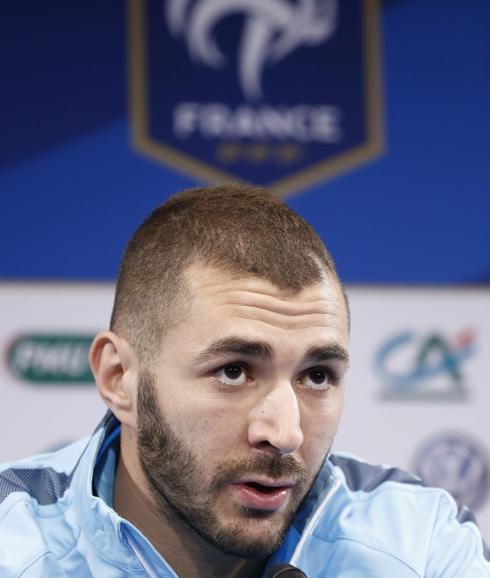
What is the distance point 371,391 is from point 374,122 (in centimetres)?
70

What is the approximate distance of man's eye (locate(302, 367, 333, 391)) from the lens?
110 cm

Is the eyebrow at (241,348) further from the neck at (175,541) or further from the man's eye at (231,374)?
the neck at (175,541)

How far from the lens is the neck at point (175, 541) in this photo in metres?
1.19

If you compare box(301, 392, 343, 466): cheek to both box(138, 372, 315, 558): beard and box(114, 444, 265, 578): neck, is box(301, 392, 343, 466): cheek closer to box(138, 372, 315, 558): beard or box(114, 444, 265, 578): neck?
box(138, 372, 315, 558): beard

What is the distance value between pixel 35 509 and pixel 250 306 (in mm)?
417

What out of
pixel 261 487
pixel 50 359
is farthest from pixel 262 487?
pixel 50 359

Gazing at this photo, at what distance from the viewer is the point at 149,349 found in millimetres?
1141

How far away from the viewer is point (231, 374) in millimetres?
1077

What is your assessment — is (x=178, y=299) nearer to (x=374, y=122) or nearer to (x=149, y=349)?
(x=149, y=349)

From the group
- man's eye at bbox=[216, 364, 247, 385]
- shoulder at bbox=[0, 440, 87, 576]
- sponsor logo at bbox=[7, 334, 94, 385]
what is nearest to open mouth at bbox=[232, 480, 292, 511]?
man's eye at bbox=[216, 364, 247, 385]

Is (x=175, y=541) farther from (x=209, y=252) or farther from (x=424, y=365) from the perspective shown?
(x=424, y=365)

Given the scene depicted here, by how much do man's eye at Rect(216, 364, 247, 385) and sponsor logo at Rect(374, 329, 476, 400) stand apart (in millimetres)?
1293

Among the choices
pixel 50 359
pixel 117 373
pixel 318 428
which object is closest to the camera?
pixel 318 428

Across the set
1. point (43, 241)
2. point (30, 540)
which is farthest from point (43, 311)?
point (30, 540)
